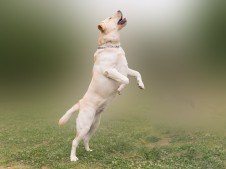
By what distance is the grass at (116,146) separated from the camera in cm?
1262

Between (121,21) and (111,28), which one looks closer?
(111,28)

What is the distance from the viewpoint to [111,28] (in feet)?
39.8

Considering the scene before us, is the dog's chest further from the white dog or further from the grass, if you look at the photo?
the grass

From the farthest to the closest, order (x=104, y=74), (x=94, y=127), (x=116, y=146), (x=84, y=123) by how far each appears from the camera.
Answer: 1. (x=116, y=146)
2. (x=94, y=127)
3. (x=84, y=123)
4. (x=104, y=74)

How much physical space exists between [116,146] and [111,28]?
157 inches

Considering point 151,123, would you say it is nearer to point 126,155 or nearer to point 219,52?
point 126,155

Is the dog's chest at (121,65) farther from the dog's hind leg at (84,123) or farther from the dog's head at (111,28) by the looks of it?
the dog's hind leg at (84,123)

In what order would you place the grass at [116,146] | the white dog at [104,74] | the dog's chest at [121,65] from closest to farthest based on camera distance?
the white dog at [104,74] < the dog's chest at [121,65] < the grass at [116,146]

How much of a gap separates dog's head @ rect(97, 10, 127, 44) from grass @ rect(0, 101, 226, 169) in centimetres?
311

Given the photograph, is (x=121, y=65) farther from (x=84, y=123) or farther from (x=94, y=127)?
(x=94, y=127)

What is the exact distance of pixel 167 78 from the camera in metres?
28.1

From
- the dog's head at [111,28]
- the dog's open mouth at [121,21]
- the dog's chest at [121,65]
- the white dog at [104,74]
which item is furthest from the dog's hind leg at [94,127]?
the dog's open mouth at [121,21]

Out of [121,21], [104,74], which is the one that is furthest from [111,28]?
[104,74]

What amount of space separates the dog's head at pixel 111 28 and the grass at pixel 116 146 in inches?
122
